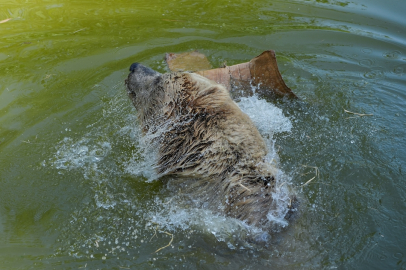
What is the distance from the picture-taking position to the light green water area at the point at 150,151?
372 cm

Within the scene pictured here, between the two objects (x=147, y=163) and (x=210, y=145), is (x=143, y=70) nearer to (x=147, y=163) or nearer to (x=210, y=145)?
(x=147, y=163)

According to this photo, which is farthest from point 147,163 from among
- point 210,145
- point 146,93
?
point 210,145

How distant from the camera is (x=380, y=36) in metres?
7.14

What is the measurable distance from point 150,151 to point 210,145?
0.89 m

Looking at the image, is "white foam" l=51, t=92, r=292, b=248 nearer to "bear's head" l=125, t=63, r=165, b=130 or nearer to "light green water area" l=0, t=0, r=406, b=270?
"light green water area" l=0, t=0, r=406, b=270

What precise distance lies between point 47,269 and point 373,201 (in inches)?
135

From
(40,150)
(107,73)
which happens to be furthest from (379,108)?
(40,150)

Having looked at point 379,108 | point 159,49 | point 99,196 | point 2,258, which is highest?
point 159,49

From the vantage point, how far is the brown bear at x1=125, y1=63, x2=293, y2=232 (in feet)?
11.9

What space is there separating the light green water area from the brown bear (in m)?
0.25

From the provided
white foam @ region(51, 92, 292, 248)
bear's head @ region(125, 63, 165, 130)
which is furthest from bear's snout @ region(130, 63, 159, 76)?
white foam @ region(51, 92, 292, 248)

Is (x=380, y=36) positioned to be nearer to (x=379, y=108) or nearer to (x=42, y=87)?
(x=379, y=108)

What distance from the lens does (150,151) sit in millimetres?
4395

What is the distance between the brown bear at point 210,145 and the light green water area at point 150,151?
0.25 m
